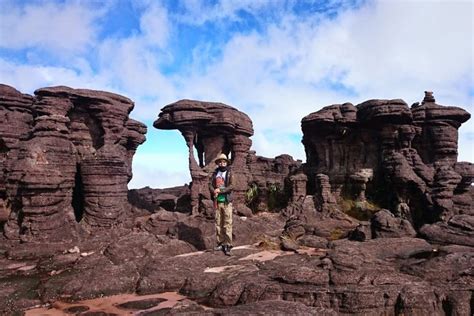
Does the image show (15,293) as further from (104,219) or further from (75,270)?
(104,219)

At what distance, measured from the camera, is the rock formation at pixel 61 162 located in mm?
13859

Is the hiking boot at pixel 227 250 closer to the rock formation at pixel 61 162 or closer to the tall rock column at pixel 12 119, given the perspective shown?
the rock formation at pixel 61 162

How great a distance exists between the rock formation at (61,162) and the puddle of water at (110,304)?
6.84 metres

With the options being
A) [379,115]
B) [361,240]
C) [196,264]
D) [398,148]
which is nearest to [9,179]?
[196,264]

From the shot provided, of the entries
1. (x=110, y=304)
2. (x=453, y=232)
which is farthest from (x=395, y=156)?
(x=110, y=304)

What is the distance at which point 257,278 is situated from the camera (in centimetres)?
848

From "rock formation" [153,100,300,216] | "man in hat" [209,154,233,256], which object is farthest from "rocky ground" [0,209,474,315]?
"rock formation" [153,100,300,216]

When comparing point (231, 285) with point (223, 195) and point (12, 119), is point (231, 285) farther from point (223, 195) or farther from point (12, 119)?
point (12, 119)

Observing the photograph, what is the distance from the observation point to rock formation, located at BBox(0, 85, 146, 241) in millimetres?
13859

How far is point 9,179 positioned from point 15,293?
24.5ft

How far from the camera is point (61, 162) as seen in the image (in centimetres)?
1506

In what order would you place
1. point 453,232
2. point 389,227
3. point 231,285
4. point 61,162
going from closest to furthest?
point 231,285 → point 453,232 → point 61,162 → point 389,227

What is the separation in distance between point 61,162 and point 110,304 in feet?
30.2

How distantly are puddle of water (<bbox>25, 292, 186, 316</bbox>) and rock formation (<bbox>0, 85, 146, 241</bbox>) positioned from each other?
6.84 m
